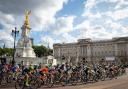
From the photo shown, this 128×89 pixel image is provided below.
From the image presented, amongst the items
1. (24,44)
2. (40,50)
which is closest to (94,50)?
(40,50)

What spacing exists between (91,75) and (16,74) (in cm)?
941

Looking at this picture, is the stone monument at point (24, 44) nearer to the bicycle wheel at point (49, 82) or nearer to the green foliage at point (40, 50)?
the bicycle wheel at point (49, 82)

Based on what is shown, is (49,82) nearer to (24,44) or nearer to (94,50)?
(24,44)

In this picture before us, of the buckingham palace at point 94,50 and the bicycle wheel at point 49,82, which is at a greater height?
the buckingham palace at point 94,50

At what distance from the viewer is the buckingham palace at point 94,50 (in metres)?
159

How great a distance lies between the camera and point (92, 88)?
70.9ft

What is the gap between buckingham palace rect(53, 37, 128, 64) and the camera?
159 meters

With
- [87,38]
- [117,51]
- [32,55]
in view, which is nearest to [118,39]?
[117,51]

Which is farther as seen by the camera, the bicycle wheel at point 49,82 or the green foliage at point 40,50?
the green foliage at point 40,50

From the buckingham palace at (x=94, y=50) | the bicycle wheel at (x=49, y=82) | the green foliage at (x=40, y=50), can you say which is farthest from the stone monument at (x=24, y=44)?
the buckingham palace at (x=94, y=50)

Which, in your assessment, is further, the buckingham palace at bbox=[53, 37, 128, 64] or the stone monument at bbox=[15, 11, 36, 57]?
the buckingham palace at bbox=[53, 37, 128, 64]

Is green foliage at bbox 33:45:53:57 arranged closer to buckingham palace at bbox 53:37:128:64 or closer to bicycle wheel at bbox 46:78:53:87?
buckingham palace at bbox 53:37:128:64

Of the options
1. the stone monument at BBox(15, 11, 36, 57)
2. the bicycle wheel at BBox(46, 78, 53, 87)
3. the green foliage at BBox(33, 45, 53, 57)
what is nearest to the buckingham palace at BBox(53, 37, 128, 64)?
the green foliage at BBox(33, 45, 53, 57)

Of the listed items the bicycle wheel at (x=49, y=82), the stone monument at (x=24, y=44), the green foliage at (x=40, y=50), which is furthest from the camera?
the green foliage at (x=40, y=50)
